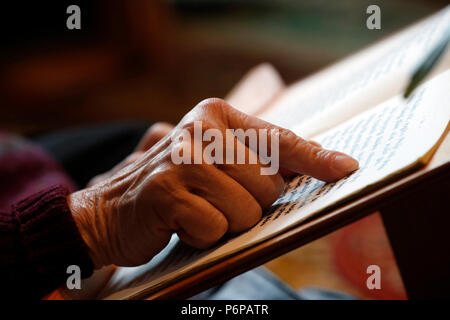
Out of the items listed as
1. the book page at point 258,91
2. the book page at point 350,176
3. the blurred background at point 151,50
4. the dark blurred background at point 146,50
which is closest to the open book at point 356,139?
the book page at point 350,176

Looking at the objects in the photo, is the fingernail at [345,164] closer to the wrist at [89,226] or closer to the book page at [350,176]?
the book page at [350,176]

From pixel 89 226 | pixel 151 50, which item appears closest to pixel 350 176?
pixel 89 226

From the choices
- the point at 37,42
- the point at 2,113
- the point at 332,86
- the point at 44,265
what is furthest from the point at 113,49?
the point at 44,265

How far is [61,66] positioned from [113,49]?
0.41 m

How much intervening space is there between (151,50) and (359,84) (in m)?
3.09

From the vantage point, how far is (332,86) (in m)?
0.92

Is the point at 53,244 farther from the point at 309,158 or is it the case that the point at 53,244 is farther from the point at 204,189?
the point at 309,158

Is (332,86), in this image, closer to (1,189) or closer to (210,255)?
(210,255)

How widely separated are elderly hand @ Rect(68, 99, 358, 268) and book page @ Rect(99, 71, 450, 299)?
18 millimetres

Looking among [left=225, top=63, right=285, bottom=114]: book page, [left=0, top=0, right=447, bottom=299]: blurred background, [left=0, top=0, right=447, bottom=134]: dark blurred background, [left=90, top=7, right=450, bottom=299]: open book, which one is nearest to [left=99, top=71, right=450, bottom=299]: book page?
[left=90, top=7, right=450, bottom=299]: open book

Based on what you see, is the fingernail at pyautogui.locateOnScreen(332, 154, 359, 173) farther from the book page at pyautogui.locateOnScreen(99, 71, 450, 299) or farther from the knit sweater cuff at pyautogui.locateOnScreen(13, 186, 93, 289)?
the knit sweater cuff at pyautogui.locateOnScreen(13, 186, 93, 289)

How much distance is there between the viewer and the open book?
46 cm
